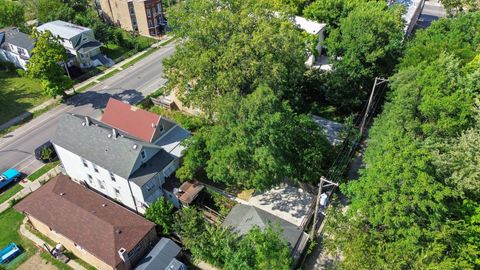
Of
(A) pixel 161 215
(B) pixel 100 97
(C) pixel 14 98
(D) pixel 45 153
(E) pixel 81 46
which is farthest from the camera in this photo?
(E) pixel 81 46

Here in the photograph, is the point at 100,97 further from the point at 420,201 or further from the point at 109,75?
the point at 420,201

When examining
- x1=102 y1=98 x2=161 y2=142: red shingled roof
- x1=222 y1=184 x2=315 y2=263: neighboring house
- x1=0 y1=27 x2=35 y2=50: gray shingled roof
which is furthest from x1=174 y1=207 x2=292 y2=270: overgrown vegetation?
x1=0 y1=27 x2=35 y2=50: gray shingled roof

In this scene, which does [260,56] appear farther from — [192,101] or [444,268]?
[444,268]

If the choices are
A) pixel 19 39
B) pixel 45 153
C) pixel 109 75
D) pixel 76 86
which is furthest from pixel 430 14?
pixel 19 39

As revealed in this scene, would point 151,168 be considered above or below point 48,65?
below

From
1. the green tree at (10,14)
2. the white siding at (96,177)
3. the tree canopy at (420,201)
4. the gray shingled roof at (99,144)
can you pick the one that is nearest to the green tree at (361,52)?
the tree canopy at (420,201)

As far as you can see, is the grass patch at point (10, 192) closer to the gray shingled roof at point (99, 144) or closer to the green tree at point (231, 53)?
the gray shingled roof at point (99, 144)

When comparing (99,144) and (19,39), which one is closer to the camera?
(99,144)
